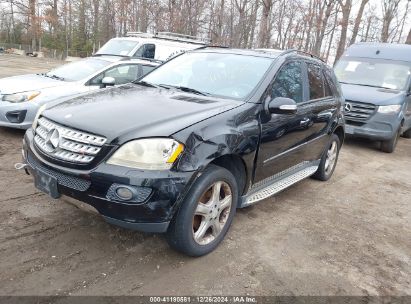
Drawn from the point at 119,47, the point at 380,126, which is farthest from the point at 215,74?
the point at 119,47

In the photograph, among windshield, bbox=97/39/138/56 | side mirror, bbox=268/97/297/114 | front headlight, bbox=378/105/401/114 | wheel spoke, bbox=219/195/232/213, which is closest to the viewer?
wheel spoke, bbox=219/195/232/213

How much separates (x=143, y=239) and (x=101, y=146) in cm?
109

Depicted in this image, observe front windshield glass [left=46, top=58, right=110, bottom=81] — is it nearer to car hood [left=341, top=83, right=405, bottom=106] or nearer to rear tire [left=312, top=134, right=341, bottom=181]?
rear tire [left=312, top=134, right=341, bottom=181]

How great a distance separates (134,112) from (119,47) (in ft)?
25.4

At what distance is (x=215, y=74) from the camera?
420cm

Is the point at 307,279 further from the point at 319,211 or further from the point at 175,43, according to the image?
the point at 175,43

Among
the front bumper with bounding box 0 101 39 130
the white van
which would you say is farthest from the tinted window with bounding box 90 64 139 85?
the white van

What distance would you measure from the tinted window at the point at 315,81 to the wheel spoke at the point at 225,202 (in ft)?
6.36

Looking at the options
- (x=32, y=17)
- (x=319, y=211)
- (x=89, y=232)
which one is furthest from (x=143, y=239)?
(x=32, y=17)

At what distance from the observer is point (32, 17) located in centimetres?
4722

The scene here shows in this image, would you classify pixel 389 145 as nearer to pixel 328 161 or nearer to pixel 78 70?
pixel 328 161

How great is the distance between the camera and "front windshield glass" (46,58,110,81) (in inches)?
292

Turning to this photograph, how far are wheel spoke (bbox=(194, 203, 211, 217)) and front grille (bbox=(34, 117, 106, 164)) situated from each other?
91 centimetres

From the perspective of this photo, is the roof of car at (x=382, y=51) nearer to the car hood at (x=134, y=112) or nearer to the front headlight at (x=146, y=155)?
the car hood at (x=134, y=112)
